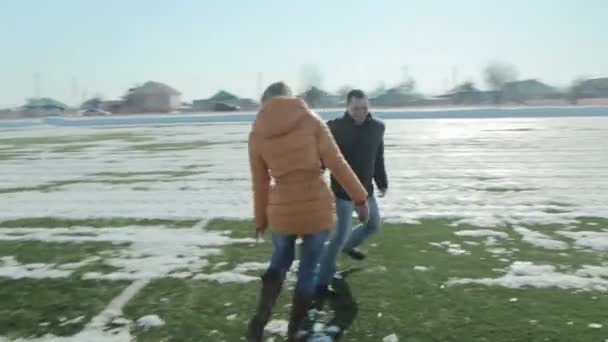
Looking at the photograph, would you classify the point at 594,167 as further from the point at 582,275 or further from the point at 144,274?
the point at 144,274

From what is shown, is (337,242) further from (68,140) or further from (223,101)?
(223,101)

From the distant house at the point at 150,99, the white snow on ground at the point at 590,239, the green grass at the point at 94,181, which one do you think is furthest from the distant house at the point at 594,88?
the white snow on ground at the point at 590,239

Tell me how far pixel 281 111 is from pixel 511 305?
234 centimetres

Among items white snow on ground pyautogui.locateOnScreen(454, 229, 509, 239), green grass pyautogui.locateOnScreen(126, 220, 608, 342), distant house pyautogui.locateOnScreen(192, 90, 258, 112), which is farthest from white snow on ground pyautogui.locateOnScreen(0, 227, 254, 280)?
distant house pyautogui.locateOnScreen(192, 90, 258, 112)

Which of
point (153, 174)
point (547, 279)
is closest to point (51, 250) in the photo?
point (547, 279)

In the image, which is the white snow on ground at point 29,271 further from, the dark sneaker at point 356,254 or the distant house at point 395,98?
the distant house at point 395,98

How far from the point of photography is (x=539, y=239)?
5965 millimetres

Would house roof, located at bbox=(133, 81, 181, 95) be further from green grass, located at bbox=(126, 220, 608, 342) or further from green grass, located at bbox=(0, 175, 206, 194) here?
green grass, located at bbox=(126, 220, 608, 342)

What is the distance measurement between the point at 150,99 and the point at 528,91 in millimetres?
64590

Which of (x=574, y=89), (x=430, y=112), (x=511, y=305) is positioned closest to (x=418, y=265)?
(x=511, y=305)

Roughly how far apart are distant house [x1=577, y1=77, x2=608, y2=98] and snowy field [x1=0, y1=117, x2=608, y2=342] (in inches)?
3092

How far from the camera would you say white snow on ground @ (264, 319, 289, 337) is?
151 inches

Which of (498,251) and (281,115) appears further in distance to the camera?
(498,251)

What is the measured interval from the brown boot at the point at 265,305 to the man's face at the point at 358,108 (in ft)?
4.73
